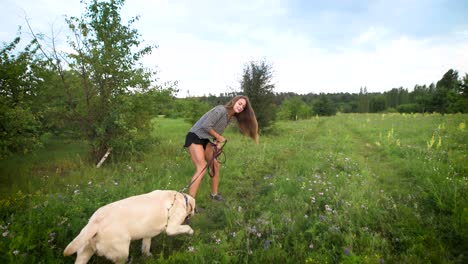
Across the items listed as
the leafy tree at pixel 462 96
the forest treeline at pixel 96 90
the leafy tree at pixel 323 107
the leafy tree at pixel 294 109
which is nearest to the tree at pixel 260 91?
the forest treeline at pixel 96 90

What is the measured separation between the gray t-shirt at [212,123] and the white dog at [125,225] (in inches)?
75.6

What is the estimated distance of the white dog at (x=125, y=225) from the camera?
2.72m

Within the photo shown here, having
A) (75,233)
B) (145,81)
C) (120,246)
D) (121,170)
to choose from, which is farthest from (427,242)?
(145,81)

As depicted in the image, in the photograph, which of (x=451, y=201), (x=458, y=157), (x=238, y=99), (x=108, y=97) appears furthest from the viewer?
(x=108, y=97)

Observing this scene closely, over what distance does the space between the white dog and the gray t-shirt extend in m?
1.92

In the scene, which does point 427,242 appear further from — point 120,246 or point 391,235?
point 120,246

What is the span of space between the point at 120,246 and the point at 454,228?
15.0 ft

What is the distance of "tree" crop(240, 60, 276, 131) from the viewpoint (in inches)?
701

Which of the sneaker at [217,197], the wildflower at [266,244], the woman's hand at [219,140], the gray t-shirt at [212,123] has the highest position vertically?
the gray t-shirt at [212,123]

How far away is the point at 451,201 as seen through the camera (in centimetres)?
436

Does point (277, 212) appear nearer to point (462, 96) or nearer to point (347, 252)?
point (347, 252)

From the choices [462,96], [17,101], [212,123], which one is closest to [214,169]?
[212,123]

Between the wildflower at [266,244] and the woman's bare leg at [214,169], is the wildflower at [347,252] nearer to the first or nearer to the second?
the wildflower at [266,244]

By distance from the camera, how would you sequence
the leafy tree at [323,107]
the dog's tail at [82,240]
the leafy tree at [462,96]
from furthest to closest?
the leafy tree at [323,107], the leafy tree at [462,96], the dog's tail at [82,240]
